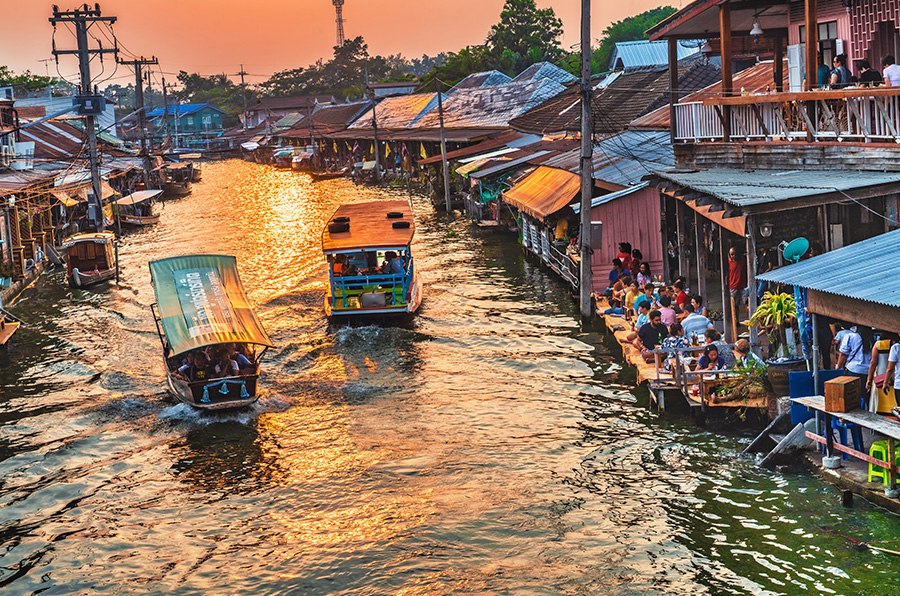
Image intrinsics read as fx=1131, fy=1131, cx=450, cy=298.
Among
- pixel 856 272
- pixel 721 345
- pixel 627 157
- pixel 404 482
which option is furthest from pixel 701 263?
pixel 627 157

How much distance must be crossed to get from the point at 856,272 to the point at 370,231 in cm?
1718

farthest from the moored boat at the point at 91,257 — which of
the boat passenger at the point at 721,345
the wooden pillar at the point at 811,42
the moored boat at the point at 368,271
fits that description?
the wooden pillar at the point at 811,42

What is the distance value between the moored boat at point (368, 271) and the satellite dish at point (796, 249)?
12678 mm

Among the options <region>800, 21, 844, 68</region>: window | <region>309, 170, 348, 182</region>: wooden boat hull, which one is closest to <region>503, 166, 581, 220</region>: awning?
<region>800, 21, 844, 68</region>: window

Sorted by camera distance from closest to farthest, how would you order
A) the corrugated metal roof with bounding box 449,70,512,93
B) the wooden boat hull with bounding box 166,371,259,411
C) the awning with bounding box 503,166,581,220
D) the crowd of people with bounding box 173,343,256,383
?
the wooden boat hull with bounding box 166,371,259,411 < the crowd of people with bounding box 173,343,256,383 < the awning with bounding box 503,166,581,220 < the corrugated metal roof with bounding box 449,70,512,93

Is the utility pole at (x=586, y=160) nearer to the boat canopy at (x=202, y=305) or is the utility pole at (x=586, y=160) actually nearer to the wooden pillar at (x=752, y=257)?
the boat canopy at (x=202, y=305)

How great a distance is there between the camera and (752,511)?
15.4 meters

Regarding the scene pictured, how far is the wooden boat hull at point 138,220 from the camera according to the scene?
2250 inches

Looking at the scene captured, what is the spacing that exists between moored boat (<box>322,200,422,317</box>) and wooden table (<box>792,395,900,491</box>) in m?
14.8

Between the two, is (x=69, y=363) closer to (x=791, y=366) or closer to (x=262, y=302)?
(x=262, y=302)

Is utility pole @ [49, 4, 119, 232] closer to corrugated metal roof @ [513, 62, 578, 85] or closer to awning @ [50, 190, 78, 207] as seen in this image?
awning @ [50, 190, 78, 207]

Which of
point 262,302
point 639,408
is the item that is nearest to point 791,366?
point 639,408

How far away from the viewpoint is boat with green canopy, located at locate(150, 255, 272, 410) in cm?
2244

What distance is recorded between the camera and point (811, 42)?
2217 cm
